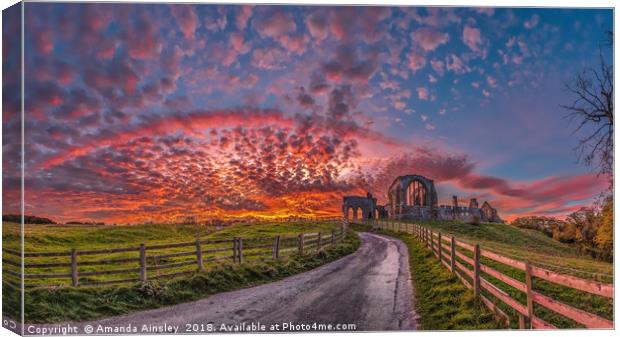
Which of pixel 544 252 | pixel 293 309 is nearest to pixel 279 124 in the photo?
pixel 293 309

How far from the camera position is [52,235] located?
12578 mm

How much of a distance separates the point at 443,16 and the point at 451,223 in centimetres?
2270

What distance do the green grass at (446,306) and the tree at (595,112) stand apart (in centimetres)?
444

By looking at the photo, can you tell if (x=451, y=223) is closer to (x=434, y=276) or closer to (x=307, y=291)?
(x=434, y=276)

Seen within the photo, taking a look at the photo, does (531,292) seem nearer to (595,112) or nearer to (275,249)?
(595,112)

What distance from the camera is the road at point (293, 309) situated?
392 inches

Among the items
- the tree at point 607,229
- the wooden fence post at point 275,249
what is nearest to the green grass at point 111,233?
the wooden fence post at point 275,249

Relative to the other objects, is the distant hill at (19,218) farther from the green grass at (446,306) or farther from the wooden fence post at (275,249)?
the green grass at (446,306)

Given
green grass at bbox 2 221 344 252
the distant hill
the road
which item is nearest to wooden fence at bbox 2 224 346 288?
green grass at bbox 2 221 344 252

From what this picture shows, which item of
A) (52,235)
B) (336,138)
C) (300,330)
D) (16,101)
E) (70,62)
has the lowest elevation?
(300,330)

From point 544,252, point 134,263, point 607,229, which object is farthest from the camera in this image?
point 134,263

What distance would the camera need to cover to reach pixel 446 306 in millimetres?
10000

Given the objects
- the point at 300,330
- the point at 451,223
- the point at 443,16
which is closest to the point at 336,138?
the point at 443,16

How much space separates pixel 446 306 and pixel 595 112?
234 inches
